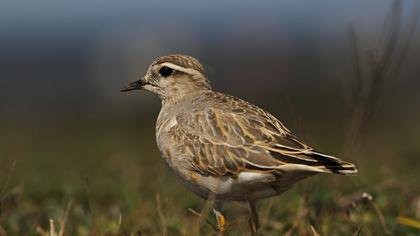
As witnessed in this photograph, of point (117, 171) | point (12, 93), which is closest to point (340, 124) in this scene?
point (117, 171)

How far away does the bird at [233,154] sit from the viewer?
686 centimetres

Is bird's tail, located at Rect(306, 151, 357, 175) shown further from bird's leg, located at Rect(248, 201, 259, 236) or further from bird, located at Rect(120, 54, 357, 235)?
bird's leg, located at Rect(248, 201, 259, 236)

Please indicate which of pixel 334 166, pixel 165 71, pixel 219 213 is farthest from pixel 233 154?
pixel 165 71

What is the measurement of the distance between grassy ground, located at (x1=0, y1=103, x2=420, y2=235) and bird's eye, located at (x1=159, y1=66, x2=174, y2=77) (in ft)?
3.86

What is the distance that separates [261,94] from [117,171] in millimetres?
21776

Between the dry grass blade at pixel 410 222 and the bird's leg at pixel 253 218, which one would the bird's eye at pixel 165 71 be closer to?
the bird's leg at pixel 253 218

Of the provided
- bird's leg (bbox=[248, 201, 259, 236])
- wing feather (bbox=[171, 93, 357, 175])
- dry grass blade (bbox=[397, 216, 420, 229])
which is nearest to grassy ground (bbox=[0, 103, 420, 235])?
dry grass blade (bbox=[397, 216, 420, 229])

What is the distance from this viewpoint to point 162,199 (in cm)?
959

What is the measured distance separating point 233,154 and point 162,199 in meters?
2.67

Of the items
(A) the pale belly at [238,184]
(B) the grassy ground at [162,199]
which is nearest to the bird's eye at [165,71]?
(B) the grassy ground at [162,199]

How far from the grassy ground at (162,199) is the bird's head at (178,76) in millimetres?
1011

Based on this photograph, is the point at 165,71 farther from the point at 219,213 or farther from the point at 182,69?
the point at 219,213

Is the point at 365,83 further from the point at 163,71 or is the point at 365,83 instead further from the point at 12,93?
the point at 12,93

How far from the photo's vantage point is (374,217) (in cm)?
851
